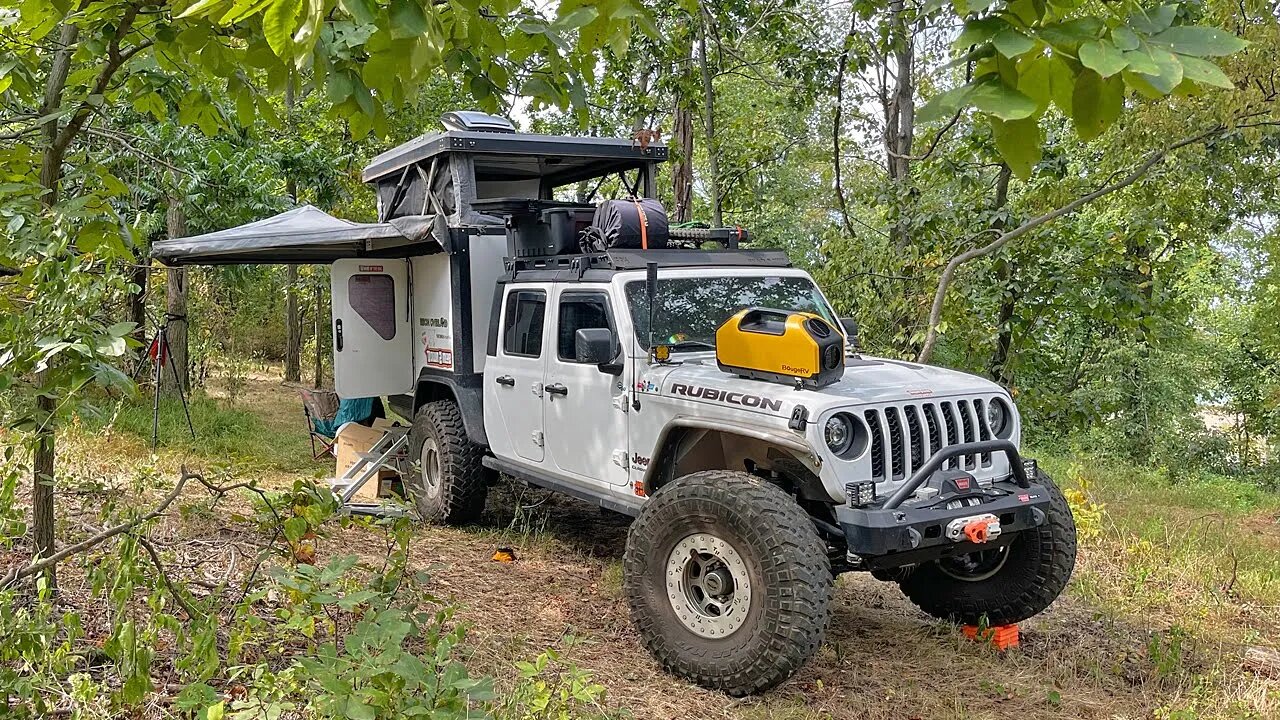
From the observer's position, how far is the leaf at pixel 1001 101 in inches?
59.1

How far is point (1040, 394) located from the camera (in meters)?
9.60

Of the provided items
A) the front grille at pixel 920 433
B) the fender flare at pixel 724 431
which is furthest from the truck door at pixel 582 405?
the front grille at pixel 920 433

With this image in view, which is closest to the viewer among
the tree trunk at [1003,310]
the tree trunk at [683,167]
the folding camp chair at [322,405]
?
the folding camp chair at [322,405]

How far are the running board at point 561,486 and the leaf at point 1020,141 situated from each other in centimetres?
368

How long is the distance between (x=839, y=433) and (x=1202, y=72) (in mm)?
2771

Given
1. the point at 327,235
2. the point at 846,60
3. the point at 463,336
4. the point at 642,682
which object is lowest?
the point at 642,682

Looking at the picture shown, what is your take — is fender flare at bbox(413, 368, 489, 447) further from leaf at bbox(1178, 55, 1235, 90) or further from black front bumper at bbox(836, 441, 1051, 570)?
leaf at bbox(1178, 55, 1235, 90)

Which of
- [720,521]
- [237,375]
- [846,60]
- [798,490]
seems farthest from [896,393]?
[237,375]

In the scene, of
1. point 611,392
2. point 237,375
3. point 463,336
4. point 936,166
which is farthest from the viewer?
point 237,375

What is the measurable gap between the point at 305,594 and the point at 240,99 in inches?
68.8

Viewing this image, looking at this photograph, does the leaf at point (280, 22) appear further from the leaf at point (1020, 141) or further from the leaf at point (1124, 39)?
the leaf at point (1124, 39)

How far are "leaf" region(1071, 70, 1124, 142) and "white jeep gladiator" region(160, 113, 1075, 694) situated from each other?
2.48m

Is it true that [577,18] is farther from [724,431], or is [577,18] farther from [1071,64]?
[724,431]

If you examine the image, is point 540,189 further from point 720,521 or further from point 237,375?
point 237,375
